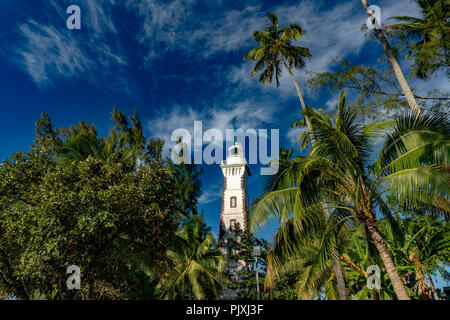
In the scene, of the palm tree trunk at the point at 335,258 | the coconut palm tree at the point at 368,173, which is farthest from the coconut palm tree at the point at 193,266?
the coconut palm tree at the point at 368,173

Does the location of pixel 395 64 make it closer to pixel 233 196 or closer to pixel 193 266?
pixel 193 266

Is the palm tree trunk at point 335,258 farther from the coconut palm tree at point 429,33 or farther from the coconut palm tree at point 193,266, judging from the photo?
the coconut palm tree at point 193,266

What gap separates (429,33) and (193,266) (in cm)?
1975

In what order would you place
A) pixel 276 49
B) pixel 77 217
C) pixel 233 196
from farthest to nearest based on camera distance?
1. pixel 233 196
2. pixel 276 49
3. pixel 77 217

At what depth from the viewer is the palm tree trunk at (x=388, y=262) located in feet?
22.5

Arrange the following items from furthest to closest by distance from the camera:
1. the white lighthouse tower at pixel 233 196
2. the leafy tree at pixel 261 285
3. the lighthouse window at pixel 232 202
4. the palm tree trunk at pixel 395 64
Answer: the lighthouse window at pixel 232 202, the white lighthouse tower at pixel 233 196, the leafy tree at pixel 261 285, the palm tree trunk at pixel 395 64

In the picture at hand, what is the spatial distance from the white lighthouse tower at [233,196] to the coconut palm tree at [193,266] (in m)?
6.63

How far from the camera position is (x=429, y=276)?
49.9ft

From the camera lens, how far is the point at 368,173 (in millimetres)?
8125

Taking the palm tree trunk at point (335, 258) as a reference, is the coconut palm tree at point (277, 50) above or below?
above

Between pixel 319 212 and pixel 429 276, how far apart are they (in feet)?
38.2

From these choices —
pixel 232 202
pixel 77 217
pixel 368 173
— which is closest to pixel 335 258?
pixel 368 173

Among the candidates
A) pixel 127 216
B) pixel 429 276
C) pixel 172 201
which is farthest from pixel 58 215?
pixel 429 276

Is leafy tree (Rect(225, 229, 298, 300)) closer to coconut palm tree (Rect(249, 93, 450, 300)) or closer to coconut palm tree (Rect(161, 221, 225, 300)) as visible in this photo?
coconut palm tree (Rect(161, 221, 225, 300))
